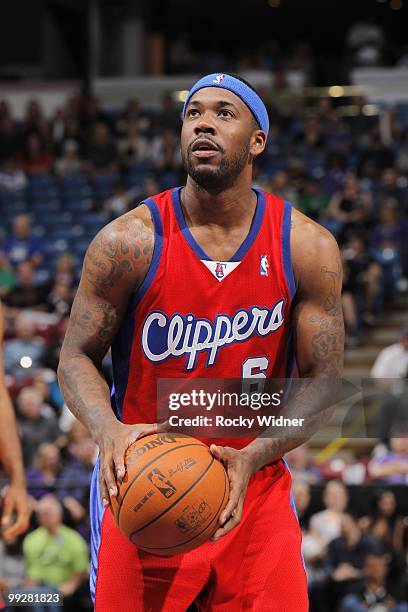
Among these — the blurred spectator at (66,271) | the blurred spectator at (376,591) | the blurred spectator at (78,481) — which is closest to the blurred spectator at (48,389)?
the blurred spectator at (78,481)

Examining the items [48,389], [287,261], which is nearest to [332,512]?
[48,389]

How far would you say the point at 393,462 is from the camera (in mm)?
8109

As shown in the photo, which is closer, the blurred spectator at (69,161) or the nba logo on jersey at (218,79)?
the nba logo on jersey at (218,79)

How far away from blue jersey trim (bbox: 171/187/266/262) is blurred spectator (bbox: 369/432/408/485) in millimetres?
4436

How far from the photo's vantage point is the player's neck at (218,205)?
3760 millimetres

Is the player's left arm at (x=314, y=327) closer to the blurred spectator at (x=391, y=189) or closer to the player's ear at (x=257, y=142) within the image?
the player's ear at (x=257, y=142)

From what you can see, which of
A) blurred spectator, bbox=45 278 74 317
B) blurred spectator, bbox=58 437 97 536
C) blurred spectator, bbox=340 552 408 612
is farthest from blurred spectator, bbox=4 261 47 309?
blurred spectator, bbox=340 552 408 612

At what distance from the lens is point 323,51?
22469 millimetres

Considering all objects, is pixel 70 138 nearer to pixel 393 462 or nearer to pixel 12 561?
pixel 393 462

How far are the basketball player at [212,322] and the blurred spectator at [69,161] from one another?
12908 mm

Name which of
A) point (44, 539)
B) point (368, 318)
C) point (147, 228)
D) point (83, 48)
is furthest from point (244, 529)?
point (83, 48)

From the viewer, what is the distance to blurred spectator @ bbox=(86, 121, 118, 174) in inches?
635

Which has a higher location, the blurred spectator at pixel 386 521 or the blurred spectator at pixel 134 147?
the blurred spectator at pixel 134 147

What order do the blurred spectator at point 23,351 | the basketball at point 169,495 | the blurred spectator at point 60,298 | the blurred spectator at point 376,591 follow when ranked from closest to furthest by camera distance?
the basketball at point 169,495 → the blurred spectator at point 376,591 → the blurred spectator at point 23,351 → the blurred spectator at point 60,298
